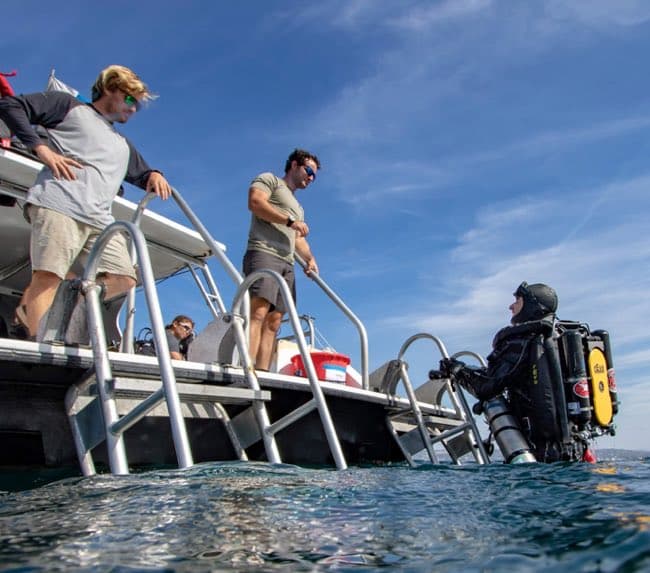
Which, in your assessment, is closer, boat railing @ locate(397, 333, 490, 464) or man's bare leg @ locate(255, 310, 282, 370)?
man's bare leg @ locate(255, 310, 282, 370)

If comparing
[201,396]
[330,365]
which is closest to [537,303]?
[330,365]

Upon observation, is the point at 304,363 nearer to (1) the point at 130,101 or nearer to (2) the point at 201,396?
(2) the point at 201,396

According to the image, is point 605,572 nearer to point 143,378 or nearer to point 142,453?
point 143,378

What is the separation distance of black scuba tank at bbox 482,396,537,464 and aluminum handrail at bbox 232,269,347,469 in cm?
116

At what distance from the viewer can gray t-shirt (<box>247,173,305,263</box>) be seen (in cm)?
418

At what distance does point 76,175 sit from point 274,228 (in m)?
1.53

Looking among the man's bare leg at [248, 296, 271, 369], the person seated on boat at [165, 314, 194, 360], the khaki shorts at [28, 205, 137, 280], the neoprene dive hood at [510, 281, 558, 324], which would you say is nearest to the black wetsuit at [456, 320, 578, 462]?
the neoprene dive hood at [510, 281, 558, 324]

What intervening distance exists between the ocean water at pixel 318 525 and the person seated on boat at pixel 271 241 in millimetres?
→ 1800

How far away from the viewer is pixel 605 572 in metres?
0.92

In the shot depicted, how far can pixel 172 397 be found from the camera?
214 cm

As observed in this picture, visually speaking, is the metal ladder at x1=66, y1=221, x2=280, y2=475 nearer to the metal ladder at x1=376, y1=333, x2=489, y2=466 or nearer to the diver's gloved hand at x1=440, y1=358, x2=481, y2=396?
the diver's gloved hand at x1=440, y1=358, x2=481, y2=396

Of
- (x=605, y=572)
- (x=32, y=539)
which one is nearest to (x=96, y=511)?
(x=32, y=539)

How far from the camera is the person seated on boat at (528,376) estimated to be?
3740 mm

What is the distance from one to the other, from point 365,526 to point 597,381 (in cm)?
301
